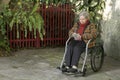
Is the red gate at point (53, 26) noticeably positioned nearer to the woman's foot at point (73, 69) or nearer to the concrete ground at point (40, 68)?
the concrete ground at point (40, 68)

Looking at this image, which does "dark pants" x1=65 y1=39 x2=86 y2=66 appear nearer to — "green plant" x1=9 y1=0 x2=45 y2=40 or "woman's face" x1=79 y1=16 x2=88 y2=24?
"woman's face" x1=79 y1=16 x2=88 y2=24

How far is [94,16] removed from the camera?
9961 mm

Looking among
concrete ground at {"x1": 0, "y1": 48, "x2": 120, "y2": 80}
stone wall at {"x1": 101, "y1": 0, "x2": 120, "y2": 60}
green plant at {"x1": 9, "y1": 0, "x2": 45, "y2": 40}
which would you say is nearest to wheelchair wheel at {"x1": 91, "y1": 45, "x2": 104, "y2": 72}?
concrete ground at {"x1": 0, "y1": 48, "x2": 120, "y2": 80}

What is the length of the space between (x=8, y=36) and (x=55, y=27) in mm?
1581

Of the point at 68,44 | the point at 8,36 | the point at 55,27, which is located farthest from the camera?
the point at 55,27

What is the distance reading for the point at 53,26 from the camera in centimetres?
1043

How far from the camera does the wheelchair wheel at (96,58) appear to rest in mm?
7121

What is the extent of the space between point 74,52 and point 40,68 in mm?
1034

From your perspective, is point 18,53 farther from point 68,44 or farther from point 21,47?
point 68,44

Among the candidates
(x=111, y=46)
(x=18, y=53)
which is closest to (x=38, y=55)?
(x=18, y=53)

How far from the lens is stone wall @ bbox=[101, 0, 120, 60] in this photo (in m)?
8.74

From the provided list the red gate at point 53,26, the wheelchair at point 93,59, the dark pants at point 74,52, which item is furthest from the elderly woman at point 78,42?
the red gate at point 53,26

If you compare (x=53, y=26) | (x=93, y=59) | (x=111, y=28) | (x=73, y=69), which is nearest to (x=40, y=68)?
(x=73, y=69)

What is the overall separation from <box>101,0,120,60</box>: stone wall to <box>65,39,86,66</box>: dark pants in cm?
197
